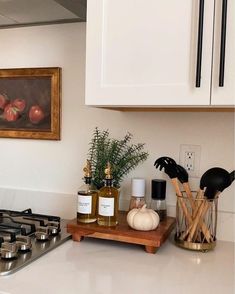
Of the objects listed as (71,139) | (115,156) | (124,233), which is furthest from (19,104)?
(124,233)

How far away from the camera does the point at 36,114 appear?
1.52 meters

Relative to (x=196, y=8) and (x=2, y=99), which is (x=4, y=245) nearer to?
(x=2, y=99)

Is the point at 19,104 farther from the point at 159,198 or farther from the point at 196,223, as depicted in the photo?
the point at 196,223

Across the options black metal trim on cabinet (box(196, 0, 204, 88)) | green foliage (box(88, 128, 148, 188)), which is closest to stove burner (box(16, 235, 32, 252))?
green foliage (box(88, 128, 148, 188))

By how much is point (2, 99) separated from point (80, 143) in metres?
0.43

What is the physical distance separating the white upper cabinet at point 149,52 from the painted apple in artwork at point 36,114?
466 mm

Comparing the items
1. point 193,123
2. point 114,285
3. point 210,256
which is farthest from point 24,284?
point 193,123

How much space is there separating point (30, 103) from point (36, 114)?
0.06 m

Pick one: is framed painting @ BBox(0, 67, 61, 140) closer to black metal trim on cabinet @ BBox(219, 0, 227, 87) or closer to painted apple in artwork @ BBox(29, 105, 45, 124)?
painted apple in artwork @ BBox(29, 105, 45, 124)

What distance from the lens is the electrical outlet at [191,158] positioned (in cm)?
132

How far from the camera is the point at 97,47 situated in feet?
3.59

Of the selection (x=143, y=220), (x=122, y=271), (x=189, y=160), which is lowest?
(x=122, y=271)

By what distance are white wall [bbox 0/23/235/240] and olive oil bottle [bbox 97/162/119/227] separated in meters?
0.22

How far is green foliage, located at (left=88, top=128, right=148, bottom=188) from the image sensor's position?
1288 millimetres
